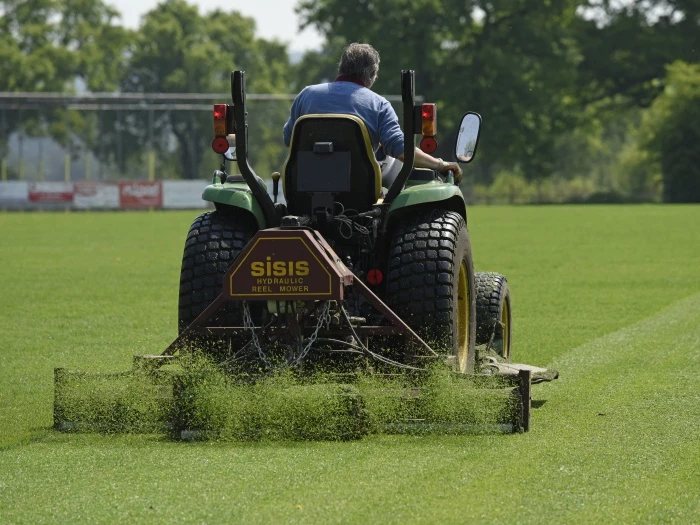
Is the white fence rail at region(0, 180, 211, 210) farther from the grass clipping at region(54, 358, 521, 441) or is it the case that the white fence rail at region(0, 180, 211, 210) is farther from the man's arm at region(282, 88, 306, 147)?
the grass clipping at region(54, 358, 521, 441)

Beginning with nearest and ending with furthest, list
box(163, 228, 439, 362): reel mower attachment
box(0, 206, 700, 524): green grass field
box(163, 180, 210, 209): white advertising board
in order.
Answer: box(0, 206, 700, 524): green grass field < box(163, 228, 439, 362): reel mower attachment < box(163, 180, 210, 209): white advertising board

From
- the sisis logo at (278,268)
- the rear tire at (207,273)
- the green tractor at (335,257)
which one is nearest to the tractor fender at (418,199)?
the green tractor at (335,257)

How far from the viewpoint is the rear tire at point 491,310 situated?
29.2ft

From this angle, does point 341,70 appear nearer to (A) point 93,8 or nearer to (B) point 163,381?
(B) point 163,381

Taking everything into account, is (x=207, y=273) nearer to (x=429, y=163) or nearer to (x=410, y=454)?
(x=429, y=163)

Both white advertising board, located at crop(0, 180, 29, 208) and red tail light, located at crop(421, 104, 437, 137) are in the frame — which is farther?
white advertising board, located at crop(0, 180, 29, 208)

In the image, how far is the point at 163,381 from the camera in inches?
273

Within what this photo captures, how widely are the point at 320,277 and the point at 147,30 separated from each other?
91162mm

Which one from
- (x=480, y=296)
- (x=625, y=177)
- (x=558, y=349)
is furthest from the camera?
(x=625, y=177)

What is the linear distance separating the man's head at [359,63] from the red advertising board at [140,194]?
50.1 meters

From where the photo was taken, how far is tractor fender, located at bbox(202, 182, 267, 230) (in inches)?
299

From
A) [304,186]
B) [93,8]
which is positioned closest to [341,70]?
[304,186]

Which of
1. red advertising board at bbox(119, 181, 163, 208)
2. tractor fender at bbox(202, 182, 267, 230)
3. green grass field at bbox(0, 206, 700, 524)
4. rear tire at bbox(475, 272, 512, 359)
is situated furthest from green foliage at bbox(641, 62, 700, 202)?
tractor fender at bbox(202, 182, 267, 230)

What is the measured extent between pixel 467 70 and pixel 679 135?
443 inches
